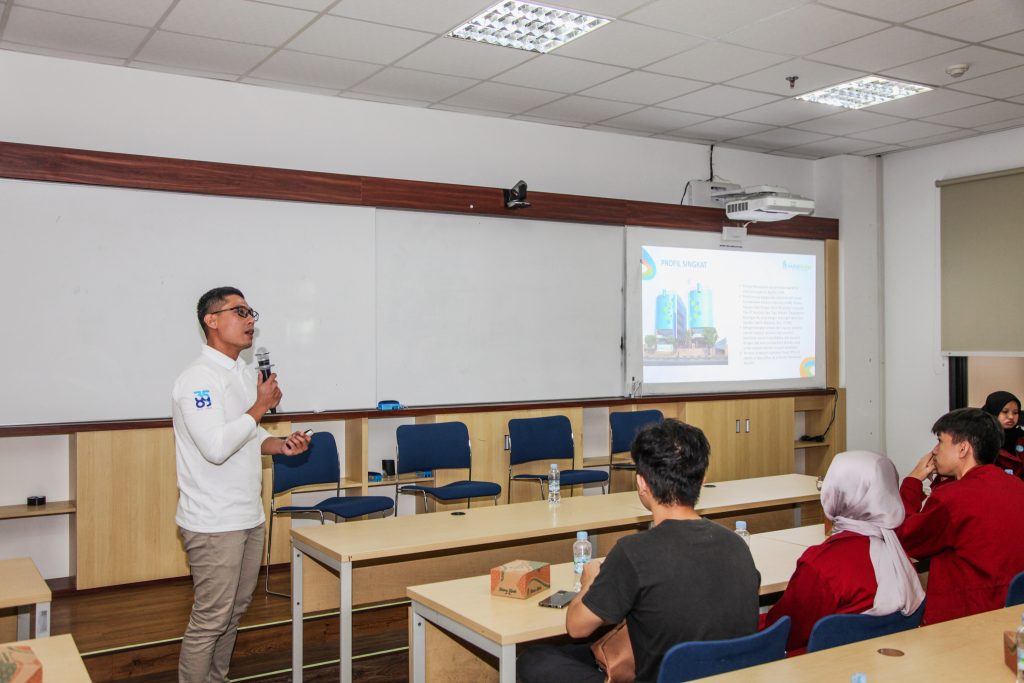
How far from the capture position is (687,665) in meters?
2.18

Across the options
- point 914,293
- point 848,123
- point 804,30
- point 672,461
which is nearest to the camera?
point 672,461

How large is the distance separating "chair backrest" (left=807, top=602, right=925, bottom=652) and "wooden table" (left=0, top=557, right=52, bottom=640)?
7.93ft

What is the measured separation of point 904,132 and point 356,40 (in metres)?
4.81

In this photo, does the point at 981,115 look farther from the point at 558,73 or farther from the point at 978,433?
the point at 978,433

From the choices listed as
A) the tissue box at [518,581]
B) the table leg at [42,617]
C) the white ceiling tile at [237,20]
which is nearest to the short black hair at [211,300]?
the table leg at [42,617]

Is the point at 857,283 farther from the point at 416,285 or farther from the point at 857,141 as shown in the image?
the point at 416,285

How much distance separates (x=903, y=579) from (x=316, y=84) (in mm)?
4749

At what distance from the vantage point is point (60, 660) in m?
2.33

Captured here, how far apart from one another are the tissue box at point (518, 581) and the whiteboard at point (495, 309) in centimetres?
330

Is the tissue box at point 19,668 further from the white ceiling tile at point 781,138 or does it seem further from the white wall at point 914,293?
the white wall at point 914,293

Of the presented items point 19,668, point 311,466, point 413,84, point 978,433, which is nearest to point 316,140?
point 413,84

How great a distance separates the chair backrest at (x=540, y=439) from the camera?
641 centimetres

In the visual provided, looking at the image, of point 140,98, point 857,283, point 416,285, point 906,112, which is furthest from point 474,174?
point 857,283

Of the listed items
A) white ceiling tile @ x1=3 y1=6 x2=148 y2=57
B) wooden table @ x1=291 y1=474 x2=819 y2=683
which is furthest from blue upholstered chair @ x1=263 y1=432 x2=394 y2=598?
white ceiling tile @ x1=3 y1=6 x2=148 y2=57
